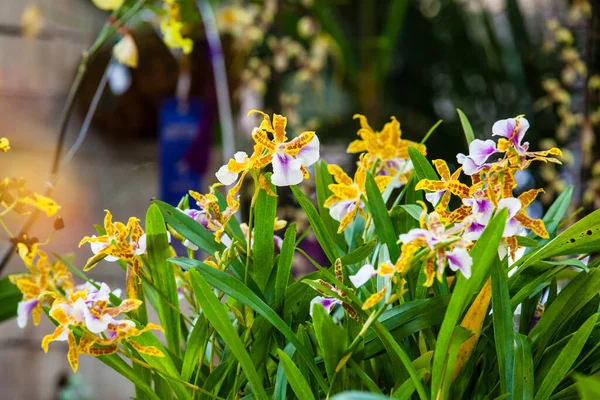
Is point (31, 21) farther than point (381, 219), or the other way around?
point (31, 21)

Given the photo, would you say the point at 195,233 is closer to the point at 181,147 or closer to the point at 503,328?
the point at 503,328

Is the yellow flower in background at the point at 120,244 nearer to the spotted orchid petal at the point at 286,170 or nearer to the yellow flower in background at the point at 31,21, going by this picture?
the spotted orchid petal at the point at 286,170

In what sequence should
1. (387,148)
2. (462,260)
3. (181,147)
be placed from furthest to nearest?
(181,147)
(387,148)
(462,260)

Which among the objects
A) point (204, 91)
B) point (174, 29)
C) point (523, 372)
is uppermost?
point (204, 91)

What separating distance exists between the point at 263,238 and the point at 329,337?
65mm

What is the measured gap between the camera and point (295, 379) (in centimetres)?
22

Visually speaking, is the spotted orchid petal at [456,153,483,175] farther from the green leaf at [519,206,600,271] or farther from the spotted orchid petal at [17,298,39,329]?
the spotted orchid petal at [17,298,39,329]

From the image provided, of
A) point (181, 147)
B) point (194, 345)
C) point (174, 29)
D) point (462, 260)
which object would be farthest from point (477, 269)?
point (181, 147)

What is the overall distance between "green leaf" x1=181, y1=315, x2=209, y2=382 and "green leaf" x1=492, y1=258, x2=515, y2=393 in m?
0.11

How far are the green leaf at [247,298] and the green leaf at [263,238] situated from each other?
0.08 ft

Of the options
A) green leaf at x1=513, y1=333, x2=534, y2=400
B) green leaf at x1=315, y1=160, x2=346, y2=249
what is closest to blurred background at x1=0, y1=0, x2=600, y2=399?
green leaf at x1=315, y1=160, x2=346, y2=249

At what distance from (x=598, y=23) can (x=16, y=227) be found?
38.6 inches

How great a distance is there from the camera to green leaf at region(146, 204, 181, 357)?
0.26 meters

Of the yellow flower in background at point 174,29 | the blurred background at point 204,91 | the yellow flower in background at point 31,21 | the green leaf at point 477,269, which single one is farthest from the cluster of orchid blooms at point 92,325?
the yellow flower in background at point 31,21
